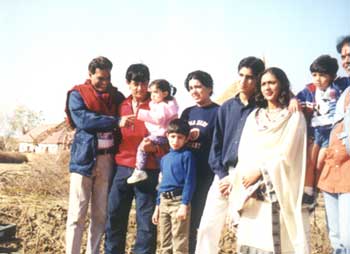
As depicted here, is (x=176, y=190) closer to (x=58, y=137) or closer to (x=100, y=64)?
(x=100, y=64)

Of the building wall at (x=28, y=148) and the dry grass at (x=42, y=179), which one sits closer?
the dry grass at (x=42, y=179)

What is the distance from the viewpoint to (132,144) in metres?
3.54

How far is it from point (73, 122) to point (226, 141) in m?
1.24

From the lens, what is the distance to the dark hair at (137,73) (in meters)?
3.54

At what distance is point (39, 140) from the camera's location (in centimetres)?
720

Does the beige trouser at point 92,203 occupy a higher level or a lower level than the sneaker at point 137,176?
lower

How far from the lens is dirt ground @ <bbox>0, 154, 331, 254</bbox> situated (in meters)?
5.40

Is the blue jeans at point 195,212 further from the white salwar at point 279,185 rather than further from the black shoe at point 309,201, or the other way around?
the black shoe at point 309,201

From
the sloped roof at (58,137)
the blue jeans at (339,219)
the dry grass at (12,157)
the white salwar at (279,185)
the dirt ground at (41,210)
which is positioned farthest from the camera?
the dry grass at (12,157)

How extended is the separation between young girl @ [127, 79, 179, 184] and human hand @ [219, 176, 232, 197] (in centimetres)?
61

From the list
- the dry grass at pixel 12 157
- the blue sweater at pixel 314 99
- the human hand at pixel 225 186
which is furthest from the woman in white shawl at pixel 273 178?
the dry grass at pixel 12 157

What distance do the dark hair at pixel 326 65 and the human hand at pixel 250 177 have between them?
814 mm

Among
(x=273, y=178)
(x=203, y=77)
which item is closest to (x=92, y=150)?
(x=203, y=77)

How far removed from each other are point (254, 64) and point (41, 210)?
3.89 m
